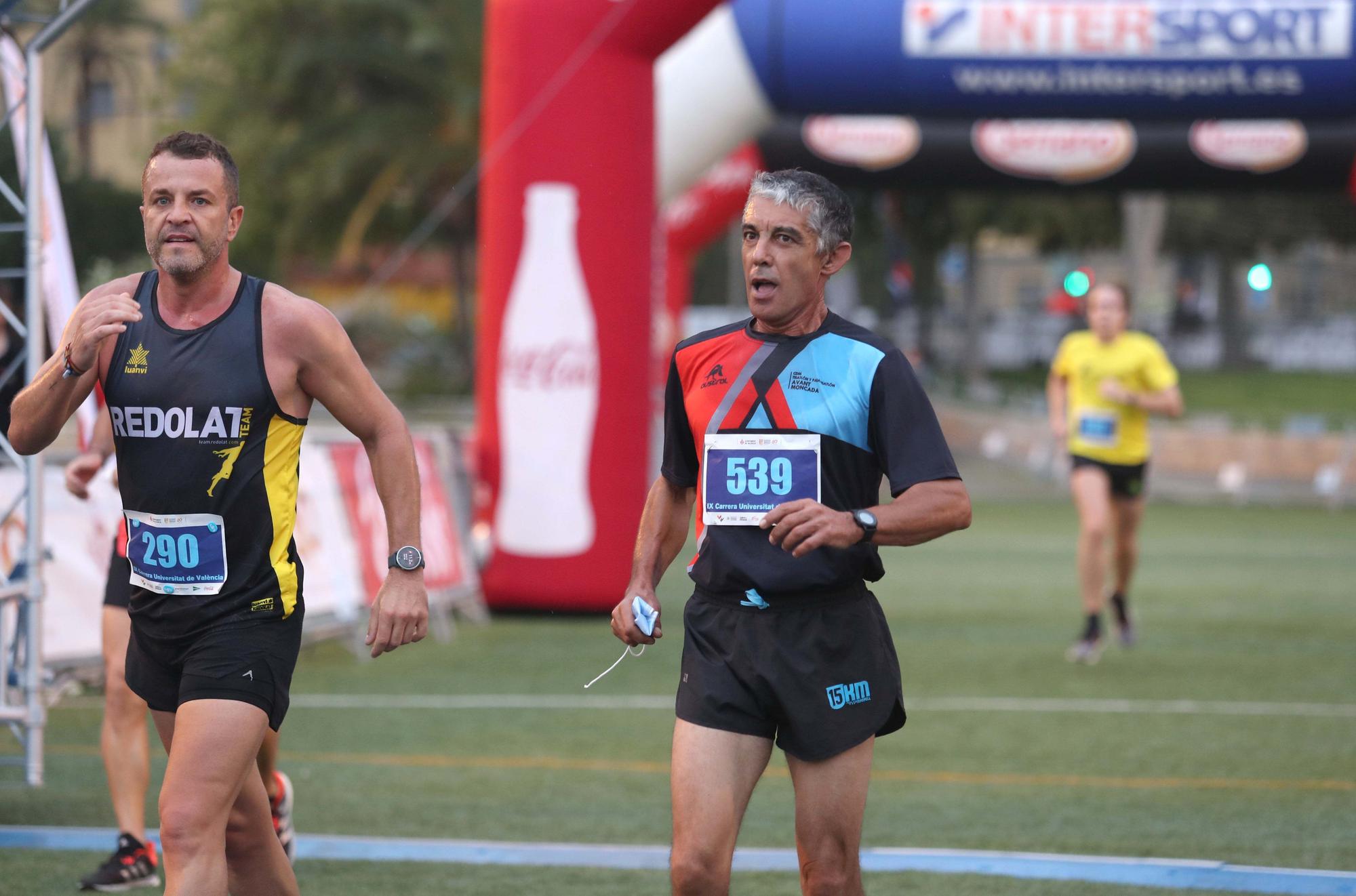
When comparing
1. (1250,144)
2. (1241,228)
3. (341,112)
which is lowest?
(1250,144)

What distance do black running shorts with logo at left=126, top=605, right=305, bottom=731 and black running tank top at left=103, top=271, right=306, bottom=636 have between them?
0.04m

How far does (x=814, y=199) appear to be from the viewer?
4.41 meters

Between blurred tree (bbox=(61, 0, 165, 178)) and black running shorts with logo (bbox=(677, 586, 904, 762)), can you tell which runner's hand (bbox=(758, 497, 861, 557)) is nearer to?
black running shorts with logo (bbox=(677, 586, 904, 762))

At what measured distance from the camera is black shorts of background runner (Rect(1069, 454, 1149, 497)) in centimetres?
1168

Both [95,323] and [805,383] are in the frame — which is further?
[805,383]

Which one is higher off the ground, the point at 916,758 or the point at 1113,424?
the point at 1113,424

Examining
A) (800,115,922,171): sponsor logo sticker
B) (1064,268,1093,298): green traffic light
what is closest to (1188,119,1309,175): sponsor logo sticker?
(800,115,922,171): sponsor logo sticker

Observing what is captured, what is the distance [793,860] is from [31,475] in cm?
316

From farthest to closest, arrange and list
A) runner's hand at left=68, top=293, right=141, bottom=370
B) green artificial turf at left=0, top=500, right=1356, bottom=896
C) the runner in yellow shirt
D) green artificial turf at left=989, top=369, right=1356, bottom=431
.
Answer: green artificial turf at left=989, top=369, right=1356, bottom=431
the runner in yellow shirt
green artificial turf at left=0, top=500, right=1356, bottom=896
runner's hand at left=68, top=293, right=141, bottom=370

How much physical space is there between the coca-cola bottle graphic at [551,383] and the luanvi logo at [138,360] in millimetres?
8413

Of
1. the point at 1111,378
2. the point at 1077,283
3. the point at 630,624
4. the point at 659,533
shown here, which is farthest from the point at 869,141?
the point at 630,624

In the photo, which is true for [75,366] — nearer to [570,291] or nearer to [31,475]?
[31,475]

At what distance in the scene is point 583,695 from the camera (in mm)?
10047

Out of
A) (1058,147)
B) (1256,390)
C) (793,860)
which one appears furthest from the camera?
(1256,390)
